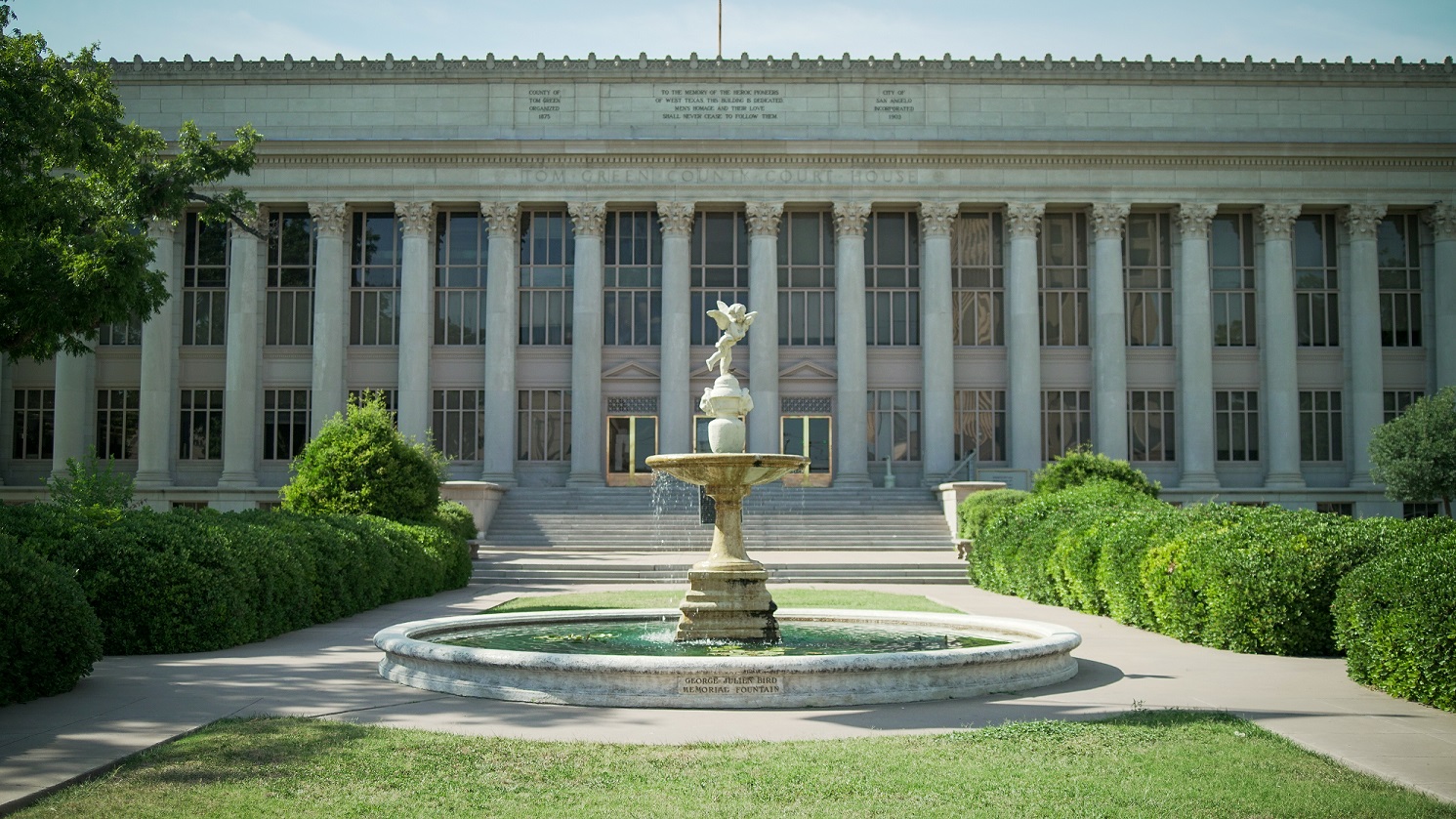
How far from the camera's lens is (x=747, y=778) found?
25.6 ft

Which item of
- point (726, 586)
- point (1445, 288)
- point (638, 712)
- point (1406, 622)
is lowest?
A: point (638, 712)

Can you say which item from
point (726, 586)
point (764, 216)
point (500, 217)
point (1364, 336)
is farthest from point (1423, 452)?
point (726, 586)

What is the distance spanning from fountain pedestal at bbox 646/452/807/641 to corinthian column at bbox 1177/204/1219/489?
32.7 m

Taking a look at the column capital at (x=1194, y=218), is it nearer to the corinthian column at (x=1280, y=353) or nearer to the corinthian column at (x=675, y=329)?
the corinthian column at (x=1280, y=353)

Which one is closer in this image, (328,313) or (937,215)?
(328,313)

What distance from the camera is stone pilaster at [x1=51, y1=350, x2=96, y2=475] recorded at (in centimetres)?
4334

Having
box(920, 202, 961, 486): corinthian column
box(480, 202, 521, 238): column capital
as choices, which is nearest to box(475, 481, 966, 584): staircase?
box(920, 202, 961, 486): corinthian column

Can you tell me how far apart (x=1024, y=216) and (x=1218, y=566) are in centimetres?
2907

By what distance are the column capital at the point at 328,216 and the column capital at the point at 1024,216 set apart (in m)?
23.7

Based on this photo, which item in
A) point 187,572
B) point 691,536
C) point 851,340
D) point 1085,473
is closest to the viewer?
point 187,572

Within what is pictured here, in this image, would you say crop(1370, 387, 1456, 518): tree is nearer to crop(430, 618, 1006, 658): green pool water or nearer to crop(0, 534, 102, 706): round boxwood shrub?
crop(430, 618, 1006, 658): green pool water

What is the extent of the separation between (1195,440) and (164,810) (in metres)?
41.1

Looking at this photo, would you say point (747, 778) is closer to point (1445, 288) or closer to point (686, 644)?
point (686, 644)

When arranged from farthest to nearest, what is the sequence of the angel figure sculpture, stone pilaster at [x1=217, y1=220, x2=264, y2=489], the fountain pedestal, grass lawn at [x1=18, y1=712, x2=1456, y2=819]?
stone pilaster at [x1=217, y1=220, x2=264, y2=489]
the angel figure sculpture
the fountain pedestal
grass lawn at [x1=18, y1=712, x2=1456, y2=819]
